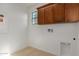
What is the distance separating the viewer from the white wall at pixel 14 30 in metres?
1.25

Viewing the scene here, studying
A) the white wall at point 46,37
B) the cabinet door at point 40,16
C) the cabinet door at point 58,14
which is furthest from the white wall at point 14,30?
the cabinet door at point 58,14

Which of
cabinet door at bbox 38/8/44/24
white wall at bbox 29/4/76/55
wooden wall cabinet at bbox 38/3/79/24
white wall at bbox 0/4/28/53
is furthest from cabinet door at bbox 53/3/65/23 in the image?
white wall at bbox 0/4/28/53

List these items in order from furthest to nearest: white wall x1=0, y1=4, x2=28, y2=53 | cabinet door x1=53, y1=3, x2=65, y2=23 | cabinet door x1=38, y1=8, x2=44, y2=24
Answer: cabinet door x1=53, y1=3, x2=65, y2=23 → cabinet door x1=38, y1=8, x2=44, y2=24 → white wall x1=0, y1=4, x2=28, y2=53

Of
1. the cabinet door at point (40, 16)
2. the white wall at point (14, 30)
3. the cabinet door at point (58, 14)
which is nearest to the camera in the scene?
the white wall at point (14, 30)

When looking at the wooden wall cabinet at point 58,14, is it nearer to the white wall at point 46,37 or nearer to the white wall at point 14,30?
the white wall at point 46,37

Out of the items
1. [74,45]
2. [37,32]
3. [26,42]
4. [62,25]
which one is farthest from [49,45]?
[74,45]

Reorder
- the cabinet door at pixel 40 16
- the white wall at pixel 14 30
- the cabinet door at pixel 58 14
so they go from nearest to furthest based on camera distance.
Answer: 1. the white wall at pixel 14 30
2. the cabinet door at pixel 40 16
3. the cabinet door at pixel 58 14

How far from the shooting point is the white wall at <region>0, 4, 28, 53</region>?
125 centimetres

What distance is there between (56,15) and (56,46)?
0.57 metres

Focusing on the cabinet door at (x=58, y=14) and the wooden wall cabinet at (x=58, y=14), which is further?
the cabinet door at (x=58, y=14)

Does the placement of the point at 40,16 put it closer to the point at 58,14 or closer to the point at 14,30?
the point at 14,30

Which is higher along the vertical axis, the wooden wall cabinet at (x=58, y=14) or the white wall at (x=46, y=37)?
the wooden wall cabinet at (x=58, y=14)

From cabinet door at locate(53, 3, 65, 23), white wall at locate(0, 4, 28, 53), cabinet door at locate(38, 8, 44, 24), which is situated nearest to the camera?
white wall at locate(0, 4, 28, 53)

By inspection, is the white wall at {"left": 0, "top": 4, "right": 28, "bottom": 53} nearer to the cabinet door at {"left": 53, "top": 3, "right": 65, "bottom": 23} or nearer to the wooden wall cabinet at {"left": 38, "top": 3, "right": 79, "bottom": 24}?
the wooden wall cabinet at {"left": 38, "top": 3, "right": 79, "bottom": 24}
